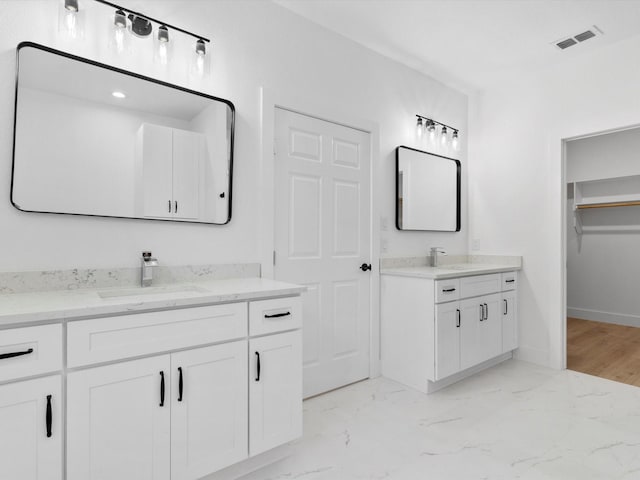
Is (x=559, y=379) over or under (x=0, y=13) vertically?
under

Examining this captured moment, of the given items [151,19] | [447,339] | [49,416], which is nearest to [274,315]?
[49,416]

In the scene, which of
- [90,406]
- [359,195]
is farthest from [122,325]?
[359,195]

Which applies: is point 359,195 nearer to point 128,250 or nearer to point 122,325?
point 128,250

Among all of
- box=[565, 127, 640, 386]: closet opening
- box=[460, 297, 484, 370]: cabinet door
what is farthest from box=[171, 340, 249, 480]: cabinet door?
box=[565, 127, 640, 386]: closet opening

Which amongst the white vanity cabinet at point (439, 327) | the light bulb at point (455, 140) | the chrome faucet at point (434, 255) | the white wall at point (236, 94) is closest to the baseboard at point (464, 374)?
the white vanity cabinet at point (439, 327)

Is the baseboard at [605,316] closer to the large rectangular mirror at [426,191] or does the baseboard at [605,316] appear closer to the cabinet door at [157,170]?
the large rectangular mirror at [426,191]

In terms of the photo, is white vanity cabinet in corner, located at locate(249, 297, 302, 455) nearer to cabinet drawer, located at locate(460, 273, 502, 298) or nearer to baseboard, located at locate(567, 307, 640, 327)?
cabinet drawer, located at locate(460, 273, 502, 298)

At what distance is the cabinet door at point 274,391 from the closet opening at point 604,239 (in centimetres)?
354

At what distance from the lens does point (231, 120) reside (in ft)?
7.20

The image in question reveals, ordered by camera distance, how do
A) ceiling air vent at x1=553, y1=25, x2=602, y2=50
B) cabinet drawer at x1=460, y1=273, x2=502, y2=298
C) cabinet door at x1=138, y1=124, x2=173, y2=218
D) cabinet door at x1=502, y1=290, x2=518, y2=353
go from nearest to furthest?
cabinet door at x1=138, y1=124, x2=173, y2=218 → ceiling air vent at x1=553, y1=25, x2=602, y2=50 → cabinet drawer at x1=460, y1=273, x2=502, y2=298 → cabinet door at x1=502, y1=290, x2=518, y2=353

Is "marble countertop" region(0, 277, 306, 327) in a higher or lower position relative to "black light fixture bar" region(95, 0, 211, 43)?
lower

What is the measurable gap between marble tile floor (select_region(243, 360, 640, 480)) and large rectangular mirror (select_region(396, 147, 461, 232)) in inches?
54.1

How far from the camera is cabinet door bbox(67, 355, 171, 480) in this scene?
1295 mm

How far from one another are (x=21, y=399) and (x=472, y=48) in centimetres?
353
